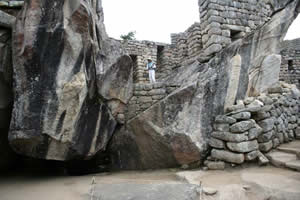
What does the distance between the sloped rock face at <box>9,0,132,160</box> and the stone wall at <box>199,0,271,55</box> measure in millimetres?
3070

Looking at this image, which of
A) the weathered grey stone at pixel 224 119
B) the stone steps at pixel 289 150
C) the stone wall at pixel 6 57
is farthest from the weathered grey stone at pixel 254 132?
the stone wall at pixel 6 57

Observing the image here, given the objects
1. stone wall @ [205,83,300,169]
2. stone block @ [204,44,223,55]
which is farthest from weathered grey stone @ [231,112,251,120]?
stone block @ [204,44,223,55]

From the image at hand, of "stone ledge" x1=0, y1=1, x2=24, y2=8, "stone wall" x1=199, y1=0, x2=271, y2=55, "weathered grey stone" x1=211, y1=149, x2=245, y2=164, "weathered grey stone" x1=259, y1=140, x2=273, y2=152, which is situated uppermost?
"stone wall" x1=199, y1=0, x2=271, y2=55

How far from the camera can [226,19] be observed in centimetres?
493

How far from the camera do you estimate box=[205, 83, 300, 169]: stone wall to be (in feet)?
10.7

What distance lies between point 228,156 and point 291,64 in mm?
10968

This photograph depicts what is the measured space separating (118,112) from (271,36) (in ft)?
13.7

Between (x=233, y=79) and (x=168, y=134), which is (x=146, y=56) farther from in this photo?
(x=168, y=134)

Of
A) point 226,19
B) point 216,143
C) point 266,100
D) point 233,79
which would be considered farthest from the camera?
point 226,19

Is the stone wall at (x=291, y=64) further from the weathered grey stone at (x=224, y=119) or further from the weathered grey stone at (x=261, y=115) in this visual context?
the weathered grey stone at (x=224, y=119)

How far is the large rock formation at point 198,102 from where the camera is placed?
3688 mm

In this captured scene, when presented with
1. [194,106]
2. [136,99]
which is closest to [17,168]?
[136,99]

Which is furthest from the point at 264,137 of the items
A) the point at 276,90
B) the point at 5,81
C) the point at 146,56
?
the point at 146,56

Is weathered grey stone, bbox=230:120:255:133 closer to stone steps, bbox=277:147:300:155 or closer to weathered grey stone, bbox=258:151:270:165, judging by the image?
weathered grey stone, bbox=258:151:270:165
